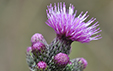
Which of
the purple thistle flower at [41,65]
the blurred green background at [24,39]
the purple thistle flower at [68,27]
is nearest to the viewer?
the purple thistle flower at [41,65]

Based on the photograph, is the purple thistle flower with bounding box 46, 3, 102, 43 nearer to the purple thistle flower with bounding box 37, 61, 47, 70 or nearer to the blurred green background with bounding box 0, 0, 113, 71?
the purple thistle flower with bounding box 37, 61, 47, 70

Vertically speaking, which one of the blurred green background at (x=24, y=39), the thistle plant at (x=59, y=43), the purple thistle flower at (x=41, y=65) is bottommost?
the purple thistle flower at (x=41, y=65)

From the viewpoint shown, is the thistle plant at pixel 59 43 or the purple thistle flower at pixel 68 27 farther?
the purple thistle flower at pixel 68 27

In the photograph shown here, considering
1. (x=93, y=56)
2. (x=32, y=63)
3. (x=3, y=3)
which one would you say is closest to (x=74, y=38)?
(x=32, y=63)

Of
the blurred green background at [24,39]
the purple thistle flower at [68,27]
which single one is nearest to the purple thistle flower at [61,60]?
the purple thistle flower at [68,27]

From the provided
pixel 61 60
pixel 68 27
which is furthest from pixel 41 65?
pixel 68 27

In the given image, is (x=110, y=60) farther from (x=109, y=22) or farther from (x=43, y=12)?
(x=43, y=12)

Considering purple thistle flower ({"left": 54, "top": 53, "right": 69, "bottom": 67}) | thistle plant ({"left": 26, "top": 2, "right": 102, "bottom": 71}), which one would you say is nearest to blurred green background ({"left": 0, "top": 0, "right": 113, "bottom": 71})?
thistle plant ({"left": 26, "top": 2, "right": 102, "bottom": 71})

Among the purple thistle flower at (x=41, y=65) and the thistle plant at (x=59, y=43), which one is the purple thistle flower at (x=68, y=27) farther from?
the purple thistle flower at (x=41, y=65)

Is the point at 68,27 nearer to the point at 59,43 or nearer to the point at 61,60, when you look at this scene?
the point at 59,43
